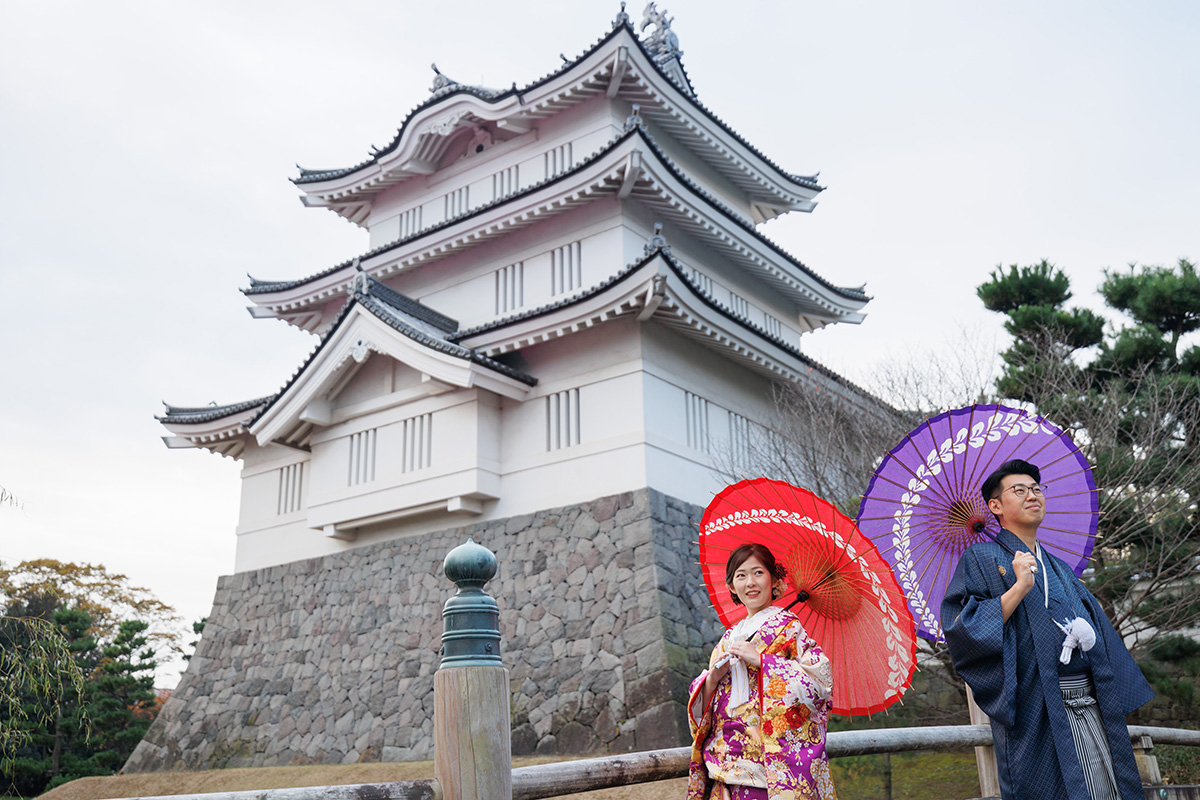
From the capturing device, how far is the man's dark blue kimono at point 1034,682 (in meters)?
2.88

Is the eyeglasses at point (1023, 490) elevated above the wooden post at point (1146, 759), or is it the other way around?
the eyeglasses at point (1023, 490)

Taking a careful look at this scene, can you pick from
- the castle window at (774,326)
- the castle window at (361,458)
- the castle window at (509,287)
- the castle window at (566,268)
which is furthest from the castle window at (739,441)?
the castle window at (361,458)

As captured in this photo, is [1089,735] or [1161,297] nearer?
[1089,735]

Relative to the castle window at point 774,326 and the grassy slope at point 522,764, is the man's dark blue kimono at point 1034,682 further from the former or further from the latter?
the castle window at point 774,326

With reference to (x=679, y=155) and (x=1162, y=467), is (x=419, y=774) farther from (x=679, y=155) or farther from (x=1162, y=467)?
(x=679, y=155)

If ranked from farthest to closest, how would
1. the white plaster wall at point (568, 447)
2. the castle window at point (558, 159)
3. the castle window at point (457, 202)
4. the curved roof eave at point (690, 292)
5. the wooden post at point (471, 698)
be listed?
1. the castle window at point (457, 202)
2. the castle window at point (558, 159)
3. the white plaster wall at point (568, 447)
4. the curved roof eave at point (690, 292)
5. the wooden post at point (471, 698)

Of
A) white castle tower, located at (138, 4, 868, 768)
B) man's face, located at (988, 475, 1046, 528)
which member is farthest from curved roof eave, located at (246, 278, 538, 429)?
man's face, located at (988, 475, 1046, 528)

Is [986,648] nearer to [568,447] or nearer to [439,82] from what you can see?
[568,447]

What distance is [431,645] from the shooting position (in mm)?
11500

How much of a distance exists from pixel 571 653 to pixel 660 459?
2.45 m

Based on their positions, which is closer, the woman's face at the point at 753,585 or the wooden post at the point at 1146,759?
the woman's face at the point at 753,585

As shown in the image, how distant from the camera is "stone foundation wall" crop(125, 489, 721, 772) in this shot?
9820 millimetres

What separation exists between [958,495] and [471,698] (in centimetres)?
203

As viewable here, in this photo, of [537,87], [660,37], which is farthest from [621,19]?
[660,37]
